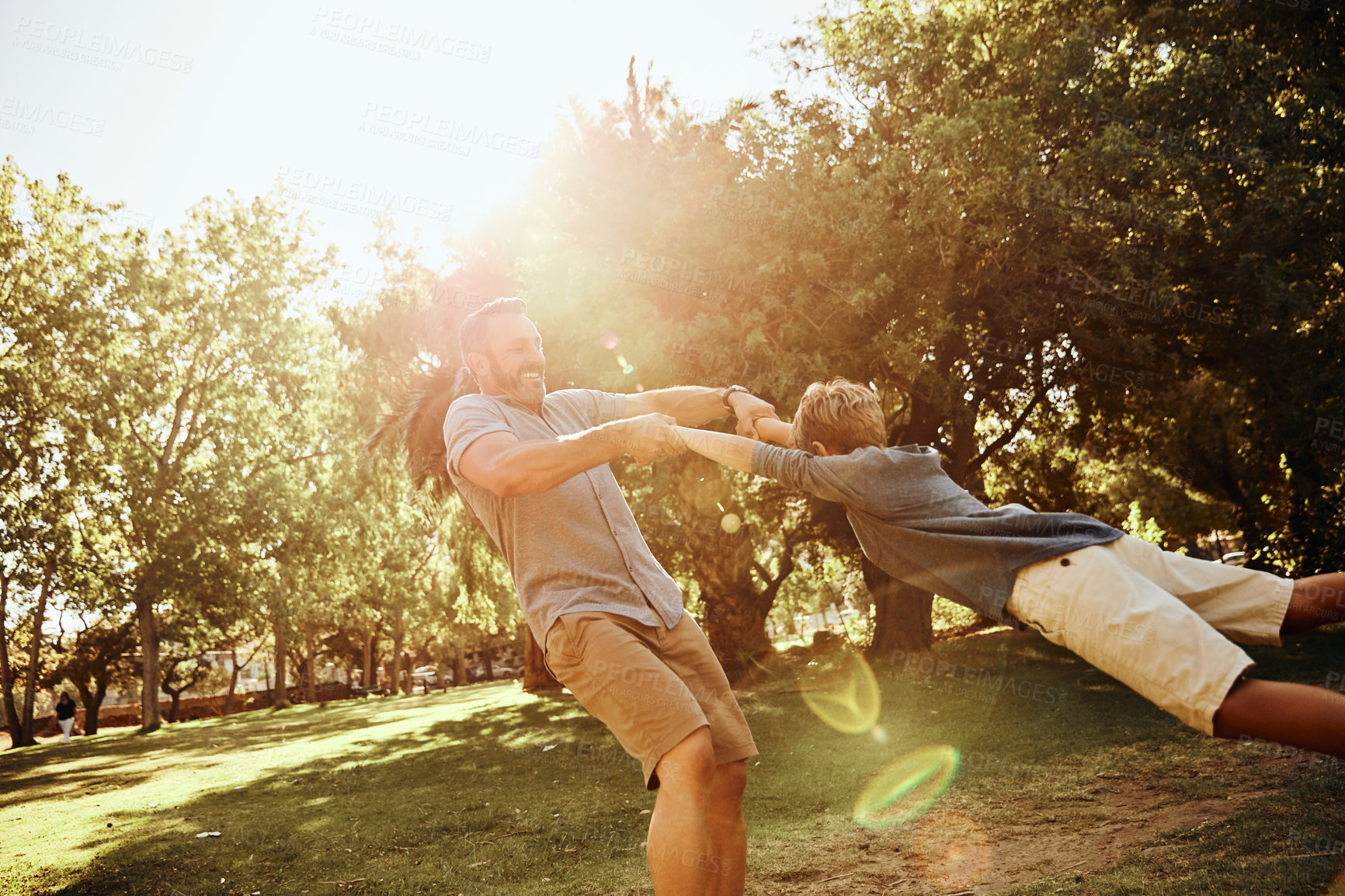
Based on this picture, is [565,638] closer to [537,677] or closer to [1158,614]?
[1158,614]

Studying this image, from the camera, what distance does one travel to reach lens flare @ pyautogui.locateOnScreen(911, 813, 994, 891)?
15.7ft

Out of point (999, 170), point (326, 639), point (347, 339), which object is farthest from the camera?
point (326, 639)

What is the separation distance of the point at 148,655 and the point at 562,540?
97.6ft

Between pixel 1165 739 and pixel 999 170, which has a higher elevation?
pixel 999 170

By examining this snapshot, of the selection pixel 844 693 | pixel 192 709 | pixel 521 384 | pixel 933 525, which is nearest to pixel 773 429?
pixel 933 525

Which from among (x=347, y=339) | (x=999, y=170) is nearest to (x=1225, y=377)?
(x=999, y=170)

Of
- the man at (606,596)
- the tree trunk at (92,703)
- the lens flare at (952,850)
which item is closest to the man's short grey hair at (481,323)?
the man at (606,596)

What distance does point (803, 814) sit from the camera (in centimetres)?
676

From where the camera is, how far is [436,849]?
6398 mm

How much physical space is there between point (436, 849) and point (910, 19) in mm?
13473

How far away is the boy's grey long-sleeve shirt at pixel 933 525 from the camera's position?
10.8 ft

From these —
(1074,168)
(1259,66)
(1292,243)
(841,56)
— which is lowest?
(1292,243)

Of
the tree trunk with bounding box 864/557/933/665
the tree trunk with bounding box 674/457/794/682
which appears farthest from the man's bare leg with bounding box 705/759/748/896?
the tree trunk with bounding box 864/557/933/665

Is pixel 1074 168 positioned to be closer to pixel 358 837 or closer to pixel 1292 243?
pixel 1292 243
